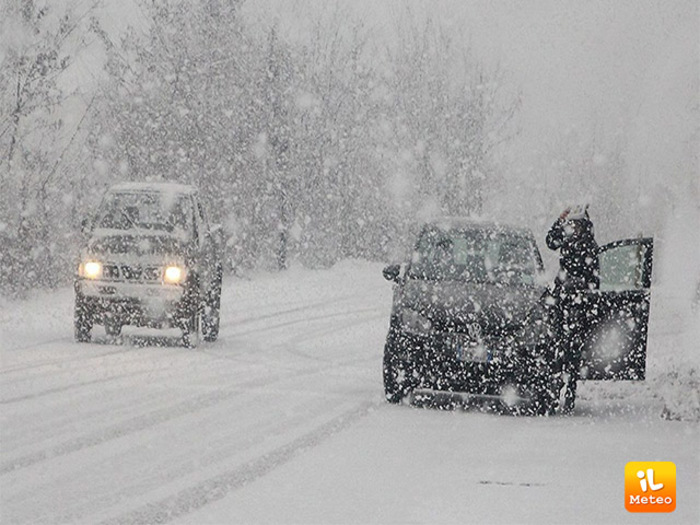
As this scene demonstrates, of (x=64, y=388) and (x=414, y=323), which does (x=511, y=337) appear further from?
(x=64, y=388)

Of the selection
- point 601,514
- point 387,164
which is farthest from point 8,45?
point 387,164

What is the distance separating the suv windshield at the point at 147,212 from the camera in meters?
17.5

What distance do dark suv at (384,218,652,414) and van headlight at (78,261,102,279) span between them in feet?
18.2

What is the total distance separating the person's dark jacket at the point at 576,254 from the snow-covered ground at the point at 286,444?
4.03 ft

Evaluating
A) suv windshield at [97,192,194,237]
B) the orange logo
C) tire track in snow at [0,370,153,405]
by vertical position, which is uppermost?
suv windshield at [97,192,194,237]

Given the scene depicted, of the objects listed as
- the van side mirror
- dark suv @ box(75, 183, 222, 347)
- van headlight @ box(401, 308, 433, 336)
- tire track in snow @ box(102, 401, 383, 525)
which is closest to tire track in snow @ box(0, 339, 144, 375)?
dark suv @ box(75, 183, 222, 347)

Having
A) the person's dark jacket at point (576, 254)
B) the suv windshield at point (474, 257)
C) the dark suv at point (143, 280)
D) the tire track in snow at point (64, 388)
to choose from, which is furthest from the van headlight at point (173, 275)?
the person's dark jacket at point (576, 254)

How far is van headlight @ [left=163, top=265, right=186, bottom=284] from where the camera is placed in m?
16.3

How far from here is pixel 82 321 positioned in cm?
1639

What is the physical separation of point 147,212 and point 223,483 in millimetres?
10510

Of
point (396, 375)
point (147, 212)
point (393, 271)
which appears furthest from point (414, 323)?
point (147, 212)

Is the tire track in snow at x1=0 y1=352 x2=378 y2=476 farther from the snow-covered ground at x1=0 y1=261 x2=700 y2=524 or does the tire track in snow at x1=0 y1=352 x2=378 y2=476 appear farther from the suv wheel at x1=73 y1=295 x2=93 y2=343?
the suv wheel at x1=73 y1=295 x2=93 y2=343

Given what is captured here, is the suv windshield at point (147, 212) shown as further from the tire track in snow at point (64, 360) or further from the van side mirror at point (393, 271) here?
the van side mirror at point (393, 271)

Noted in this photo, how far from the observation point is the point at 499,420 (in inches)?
438
